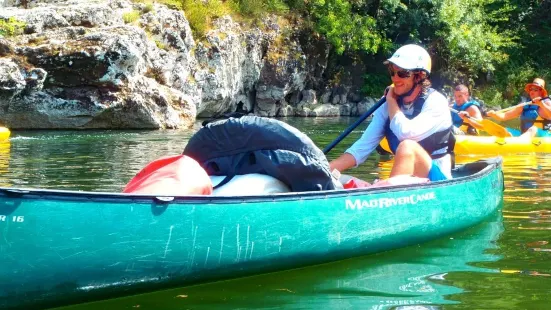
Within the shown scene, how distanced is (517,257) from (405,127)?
115cm

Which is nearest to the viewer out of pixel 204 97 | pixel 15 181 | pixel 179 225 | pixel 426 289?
pixel 179 225

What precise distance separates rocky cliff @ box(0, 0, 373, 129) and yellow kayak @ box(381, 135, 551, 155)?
24.9 ft

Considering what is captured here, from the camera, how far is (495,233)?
16.7 feet

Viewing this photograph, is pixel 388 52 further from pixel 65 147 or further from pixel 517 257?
pixel 517 257

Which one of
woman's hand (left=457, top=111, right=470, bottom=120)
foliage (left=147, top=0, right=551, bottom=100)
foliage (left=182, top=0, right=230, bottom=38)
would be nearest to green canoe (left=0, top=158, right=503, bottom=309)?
woman's hand (left=457, top=111, right=470, bottom=120)

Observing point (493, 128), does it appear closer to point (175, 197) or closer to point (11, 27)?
point (175, 197)

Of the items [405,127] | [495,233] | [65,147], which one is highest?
[405,127]

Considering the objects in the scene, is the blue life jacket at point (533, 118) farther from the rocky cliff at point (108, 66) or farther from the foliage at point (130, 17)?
the foliage at point (130, 17)

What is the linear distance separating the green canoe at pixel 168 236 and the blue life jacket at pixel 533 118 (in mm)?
7653

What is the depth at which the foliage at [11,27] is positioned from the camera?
15328mm

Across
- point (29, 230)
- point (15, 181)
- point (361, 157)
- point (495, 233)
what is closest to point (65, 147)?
point (15, 181)

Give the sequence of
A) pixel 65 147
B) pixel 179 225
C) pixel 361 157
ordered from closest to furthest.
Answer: pixel 179 225 < pixel 361 157 < pixel 65 147

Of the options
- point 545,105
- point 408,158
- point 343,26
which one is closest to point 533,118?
point 545,105

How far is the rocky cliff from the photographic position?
15141 millimetres
